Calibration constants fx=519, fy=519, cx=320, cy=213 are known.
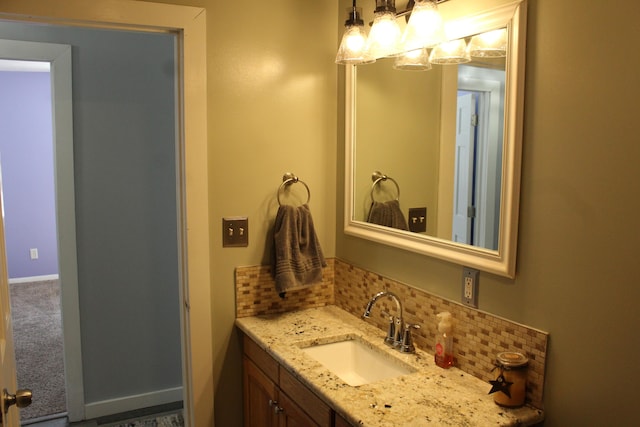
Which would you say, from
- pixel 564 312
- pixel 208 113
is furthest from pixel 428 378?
pixel 208 113

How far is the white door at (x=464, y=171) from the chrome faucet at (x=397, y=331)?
330 millimetres

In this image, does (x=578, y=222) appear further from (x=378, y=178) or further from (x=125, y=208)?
(x=125, y=208)

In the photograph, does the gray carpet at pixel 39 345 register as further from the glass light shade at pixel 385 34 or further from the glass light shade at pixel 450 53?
the glass light shade at pixel 450 53

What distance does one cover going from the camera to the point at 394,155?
1.90 m

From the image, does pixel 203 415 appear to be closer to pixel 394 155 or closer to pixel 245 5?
pixel 394 155

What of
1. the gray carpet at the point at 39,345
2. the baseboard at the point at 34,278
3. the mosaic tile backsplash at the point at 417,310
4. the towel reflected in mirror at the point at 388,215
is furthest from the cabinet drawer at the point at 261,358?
the baseboard at the point at 34,278

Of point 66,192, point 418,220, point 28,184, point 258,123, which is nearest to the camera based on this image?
point 418,220

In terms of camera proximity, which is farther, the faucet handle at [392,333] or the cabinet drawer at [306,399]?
the faucet handle at [392,333]

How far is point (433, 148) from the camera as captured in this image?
1719 mm

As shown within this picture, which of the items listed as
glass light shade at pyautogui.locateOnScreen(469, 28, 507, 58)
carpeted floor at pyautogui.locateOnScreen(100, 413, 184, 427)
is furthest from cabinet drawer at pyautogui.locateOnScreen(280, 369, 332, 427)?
carpeted floor at pyautogui.locateOnScreen(100, 413, 184, 427)

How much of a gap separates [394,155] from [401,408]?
3.00 ft

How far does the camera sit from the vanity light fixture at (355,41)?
5.82 feet

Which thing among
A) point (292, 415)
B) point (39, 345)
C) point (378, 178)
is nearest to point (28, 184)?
point (39, 345)

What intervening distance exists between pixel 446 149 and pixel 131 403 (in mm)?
2377
